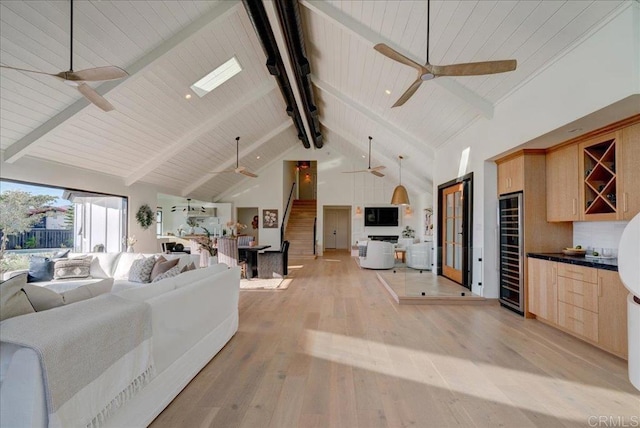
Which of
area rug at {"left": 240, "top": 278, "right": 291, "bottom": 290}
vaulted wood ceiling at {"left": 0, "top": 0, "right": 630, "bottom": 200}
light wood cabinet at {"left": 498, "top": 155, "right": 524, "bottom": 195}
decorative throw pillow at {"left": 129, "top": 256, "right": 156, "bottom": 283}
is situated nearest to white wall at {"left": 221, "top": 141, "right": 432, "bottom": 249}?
vaulted wood ceiling at {"left": 0, "top": 0, "right": 630, "bottom": 200}

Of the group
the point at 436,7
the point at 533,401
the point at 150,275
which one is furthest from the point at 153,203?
the point at 533,401

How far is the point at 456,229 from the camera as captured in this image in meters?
6.22

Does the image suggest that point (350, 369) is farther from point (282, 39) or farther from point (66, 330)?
point (282, 39)

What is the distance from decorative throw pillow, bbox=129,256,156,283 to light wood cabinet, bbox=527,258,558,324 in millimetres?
5415

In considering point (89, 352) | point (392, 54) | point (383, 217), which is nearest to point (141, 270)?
point (89, 352)

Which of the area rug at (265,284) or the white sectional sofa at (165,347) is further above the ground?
the white sectional sofa at (165,347)

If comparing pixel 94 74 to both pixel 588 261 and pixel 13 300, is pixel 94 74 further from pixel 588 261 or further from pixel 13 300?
pixel 588 261

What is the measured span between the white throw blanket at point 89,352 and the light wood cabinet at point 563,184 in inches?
182

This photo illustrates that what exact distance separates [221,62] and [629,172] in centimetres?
583

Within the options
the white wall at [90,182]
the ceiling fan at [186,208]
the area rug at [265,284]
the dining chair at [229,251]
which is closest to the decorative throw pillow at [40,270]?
the white wall at [90,182]

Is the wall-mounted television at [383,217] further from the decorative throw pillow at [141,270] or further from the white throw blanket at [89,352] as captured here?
the white throw blanket at [89,352]

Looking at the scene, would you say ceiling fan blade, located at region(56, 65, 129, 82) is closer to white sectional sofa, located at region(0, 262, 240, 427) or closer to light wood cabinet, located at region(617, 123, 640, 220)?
white sectional sofa, located at region(0, 262, 240, 427)

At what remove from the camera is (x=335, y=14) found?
13.2 feet

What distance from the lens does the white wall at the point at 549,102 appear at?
2.53m
